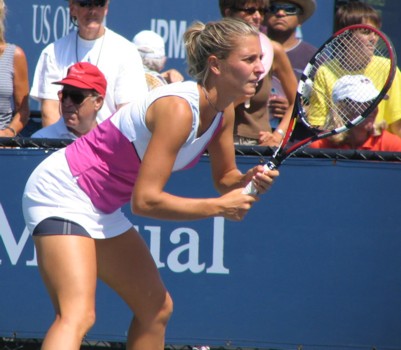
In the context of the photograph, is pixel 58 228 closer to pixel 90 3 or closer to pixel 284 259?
pixel 284 259

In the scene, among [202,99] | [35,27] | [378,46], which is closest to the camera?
[202,99]

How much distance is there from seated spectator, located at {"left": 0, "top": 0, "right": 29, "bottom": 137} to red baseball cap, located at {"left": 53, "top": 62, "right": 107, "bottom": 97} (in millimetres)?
794

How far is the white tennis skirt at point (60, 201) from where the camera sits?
362 cm

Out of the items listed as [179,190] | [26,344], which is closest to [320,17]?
[179,190]

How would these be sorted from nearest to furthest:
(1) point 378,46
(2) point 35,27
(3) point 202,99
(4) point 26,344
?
(3) point 202,99
(1) point 378,46
(4) point 26,344
(2) point 35,27

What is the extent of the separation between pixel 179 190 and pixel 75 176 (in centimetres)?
133

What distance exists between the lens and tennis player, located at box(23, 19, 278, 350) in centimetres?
339

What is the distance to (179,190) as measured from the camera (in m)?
4.92

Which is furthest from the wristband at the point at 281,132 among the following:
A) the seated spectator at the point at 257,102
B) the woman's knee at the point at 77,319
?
the woman's knee at the point at 77,319

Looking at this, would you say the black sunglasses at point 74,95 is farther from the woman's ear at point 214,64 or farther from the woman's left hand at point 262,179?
the woman's left hand at point 262,179

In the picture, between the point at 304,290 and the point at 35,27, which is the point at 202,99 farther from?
the point at 35,27

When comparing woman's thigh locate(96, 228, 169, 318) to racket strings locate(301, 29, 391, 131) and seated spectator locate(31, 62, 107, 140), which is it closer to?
racket strings locate(301, 29, 391, 131)

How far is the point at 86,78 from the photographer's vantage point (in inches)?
196

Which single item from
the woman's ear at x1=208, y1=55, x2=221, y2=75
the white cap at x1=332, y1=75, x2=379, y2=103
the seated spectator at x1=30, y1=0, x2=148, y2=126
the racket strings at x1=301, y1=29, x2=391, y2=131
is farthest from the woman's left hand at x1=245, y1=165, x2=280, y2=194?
the seated spectator at x1=30, y1=0, x2=148, y2=126
